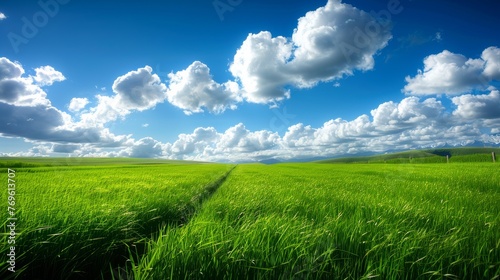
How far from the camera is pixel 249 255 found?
8.16ft

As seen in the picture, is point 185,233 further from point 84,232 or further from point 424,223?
point 424,223

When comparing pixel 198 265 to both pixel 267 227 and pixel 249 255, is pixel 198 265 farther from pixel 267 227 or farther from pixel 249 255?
pixel 267 227

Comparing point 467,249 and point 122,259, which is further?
point 122,259

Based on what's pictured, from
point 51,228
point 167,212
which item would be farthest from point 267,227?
point 167,212

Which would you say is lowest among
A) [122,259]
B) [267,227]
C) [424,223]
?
[122,259]

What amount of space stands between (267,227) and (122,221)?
2519mm

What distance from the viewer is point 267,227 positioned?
121 inches

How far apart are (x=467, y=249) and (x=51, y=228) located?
4950mm

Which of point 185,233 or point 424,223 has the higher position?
point 185,233

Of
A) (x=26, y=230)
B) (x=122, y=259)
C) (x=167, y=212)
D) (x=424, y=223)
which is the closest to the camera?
(x=26, y=230)

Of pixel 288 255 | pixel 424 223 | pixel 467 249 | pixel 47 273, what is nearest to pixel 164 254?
pixel 288 255

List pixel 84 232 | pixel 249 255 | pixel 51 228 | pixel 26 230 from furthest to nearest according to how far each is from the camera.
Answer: pixel 84 232 → pixel 51 228 → pixel 26 230 → pixel 249 255

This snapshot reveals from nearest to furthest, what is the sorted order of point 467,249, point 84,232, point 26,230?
1. point 467,249
2. point 26,230
3. point 84,232

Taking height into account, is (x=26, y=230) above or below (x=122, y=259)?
above
